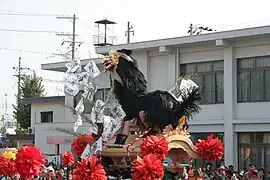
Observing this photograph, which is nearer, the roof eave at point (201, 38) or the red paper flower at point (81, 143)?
the red paper flower at point (81, 143)

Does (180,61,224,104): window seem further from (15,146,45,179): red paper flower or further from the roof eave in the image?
(15,146,45,179): red paper flower

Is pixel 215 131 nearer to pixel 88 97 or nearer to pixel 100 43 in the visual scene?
pixel 100 43

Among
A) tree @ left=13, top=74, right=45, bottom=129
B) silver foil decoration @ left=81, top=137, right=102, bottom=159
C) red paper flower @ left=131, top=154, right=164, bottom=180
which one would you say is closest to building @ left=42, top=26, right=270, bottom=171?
silver foil decoration @ left=81, top=137, right=102, bottom=159

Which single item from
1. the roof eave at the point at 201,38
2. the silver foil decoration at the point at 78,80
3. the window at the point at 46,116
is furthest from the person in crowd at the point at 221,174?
the window at the point at 46,116

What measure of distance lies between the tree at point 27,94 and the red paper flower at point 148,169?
40.5 m

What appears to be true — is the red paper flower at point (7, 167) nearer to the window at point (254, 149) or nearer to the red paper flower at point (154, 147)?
the red paper flower at point (154, 147)

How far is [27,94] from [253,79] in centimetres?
2753

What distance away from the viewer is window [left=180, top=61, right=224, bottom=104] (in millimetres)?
24636

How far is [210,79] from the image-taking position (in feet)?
82.0

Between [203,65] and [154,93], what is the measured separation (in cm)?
1537

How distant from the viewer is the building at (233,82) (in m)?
23.2

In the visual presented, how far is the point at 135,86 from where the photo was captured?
33.0 ft

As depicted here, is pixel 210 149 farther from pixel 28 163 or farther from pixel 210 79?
pixel 210 79

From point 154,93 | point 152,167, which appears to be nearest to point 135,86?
point 154,93
